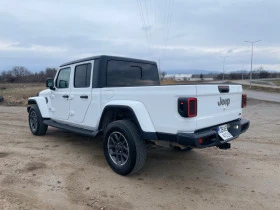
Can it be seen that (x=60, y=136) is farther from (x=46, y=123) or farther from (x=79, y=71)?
(x=79, y=71)

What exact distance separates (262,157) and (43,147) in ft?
15.6

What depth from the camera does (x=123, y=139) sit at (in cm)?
428

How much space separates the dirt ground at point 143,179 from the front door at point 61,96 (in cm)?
76

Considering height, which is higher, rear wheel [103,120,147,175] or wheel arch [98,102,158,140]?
wheel arch [98,102,158,140]

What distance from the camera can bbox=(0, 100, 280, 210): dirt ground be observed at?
11.3ft

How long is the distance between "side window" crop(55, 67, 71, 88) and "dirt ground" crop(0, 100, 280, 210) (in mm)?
1430

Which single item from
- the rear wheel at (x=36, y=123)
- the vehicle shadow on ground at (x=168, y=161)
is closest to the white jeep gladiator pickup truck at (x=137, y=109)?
the vehicle shadow on ground at (x=168, y=161)

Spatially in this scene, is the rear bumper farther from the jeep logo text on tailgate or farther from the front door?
the front door

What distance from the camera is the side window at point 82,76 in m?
5.16

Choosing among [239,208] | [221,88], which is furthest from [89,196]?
[221,88]

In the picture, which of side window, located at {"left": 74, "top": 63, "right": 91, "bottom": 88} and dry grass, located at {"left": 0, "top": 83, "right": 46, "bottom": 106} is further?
dry grass, located at {"left": 0, "top": 83, "right": 46, "bottom": 106}

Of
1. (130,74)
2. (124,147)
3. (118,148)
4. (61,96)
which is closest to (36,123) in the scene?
(61,96)

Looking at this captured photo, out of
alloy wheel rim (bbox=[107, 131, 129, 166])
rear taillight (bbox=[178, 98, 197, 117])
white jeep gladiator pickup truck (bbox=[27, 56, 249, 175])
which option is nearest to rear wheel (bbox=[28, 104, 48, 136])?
white jeep gladiator pickup truck (bbox=[27, 56, 249, 175])

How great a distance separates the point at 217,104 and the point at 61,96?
11.8 feet
